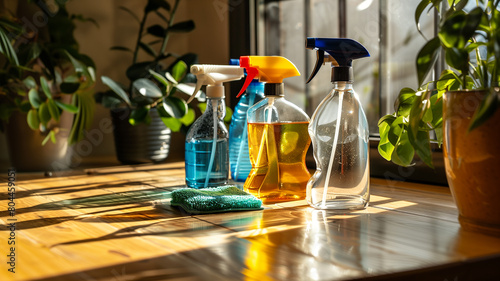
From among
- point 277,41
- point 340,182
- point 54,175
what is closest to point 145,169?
point 54,175

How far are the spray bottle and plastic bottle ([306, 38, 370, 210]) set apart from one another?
239 millimetres

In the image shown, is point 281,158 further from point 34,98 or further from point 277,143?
point 34,98

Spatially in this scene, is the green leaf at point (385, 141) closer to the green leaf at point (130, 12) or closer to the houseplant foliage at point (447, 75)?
the houseplant foliage at point (447, 75)

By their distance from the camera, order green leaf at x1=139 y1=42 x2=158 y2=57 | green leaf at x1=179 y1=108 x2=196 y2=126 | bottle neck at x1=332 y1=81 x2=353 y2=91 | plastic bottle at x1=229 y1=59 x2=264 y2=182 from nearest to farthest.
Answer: bottle neck at x1=332 y1=81 x2=353 y2=91 → plastic bottle at x1=229 y1=59 x2=264 y2=182 → green leaf at x1=179 y1=108 x2=196 y2=126 → green leaf at x1=139 y1=42 x2=158 y2=57

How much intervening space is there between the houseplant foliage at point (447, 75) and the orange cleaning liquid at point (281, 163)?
0.16 metres

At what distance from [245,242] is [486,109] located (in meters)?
0.33

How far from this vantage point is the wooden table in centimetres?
58

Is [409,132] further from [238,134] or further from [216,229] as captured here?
A: [238,134]

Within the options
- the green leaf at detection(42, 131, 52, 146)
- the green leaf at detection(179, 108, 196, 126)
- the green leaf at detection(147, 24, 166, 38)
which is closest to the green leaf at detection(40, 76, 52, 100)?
the green leaf at detection(42, 131, 52, 146)

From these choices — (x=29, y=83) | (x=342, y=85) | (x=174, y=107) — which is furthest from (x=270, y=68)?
(x=29, y=83)

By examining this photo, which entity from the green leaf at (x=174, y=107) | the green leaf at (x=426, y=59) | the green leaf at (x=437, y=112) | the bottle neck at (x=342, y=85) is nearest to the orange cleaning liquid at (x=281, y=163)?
the bottle neck at (x=342, y=85)

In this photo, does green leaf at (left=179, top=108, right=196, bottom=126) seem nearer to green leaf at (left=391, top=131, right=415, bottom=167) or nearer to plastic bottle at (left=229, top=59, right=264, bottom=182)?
plastic bottle at (left=229, top=59, right=264, bottom=182)

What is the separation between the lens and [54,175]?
4.72ft

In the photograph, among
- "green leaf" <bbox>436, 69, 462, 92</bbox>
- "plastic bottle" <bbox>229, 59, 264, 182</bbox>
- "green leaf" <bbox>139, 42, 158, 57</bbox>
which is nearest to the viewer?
"green leaf" <bbox>436, 69, 462, 92</bbox>
